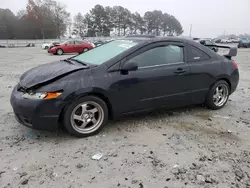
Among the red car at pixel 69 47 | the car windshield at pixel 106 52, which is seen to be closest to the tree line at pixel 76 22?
the red car at pixel 69 47

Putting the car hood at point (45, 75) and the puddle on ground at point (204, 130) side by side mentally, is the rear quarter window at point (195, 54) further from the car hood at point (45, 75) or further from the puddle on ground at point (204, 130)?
the car hood at point (45, 75)

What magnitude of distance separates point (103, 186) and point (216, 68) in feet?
10.2

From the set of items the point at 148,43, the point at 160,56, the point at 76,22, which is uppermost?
the point at 76,22

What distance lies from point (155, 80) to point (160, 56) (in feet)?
1.46

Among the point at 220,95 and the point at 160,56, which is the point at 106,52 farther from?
the point at 220,95

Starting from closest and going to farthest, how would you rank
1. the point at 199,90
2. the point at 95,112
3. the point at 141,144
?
the point at 141,144, the point at 95,112, the point at 199,90

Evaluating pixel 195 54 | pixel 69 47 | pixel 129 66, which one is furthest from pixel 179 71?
pixel 69 47

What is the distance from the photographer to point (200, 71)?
3963mm

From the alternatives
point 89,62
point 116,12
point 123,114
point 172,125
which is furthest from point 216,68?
point 116,12

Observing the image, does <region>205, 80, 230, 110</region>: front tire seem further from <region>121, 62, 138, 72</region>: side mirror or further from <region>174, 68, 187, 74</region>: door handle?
<region>121, 62, 138, 72</region>: side mirror

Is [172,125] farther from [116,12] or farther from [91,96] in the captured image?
[116,12]

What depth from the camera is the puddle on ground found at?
11.0ft

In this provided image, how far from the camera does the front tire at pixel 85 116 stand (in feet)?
10.1

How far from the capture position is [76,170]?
2523 millimetres
